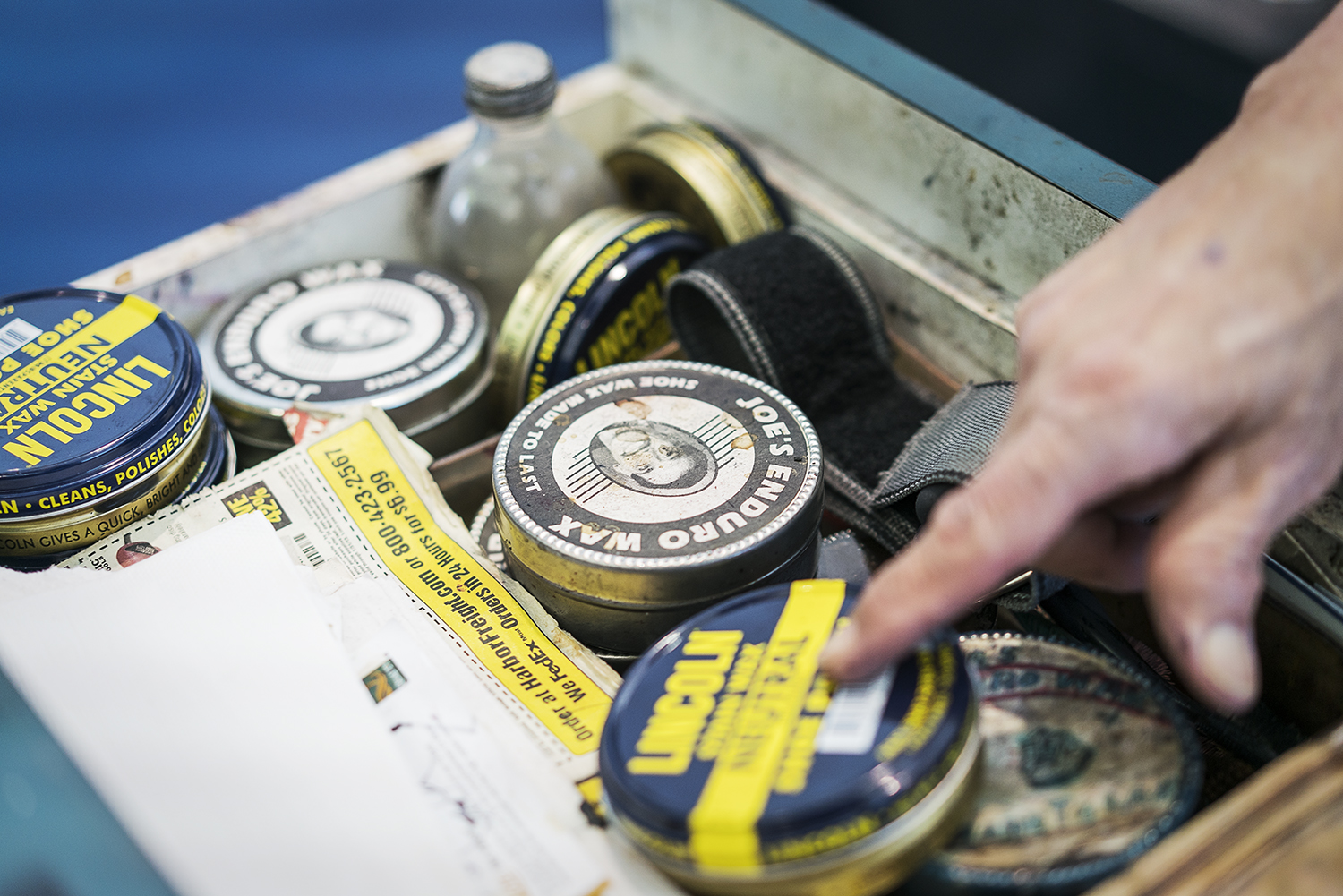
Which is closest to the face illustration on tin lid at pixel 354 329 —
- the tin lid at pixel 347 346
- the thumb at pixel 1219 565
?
the tin lid at pixel 347 346

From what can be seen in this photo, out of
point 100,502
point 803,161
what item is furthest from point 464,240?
point 100,502

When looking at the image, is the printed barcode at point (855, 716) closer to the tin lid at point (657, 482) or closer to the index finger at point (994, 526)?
the index finger at point (994, 526)

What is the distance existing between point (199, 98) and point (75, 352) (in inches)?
92.3

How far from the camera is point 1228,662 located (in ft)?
1.97

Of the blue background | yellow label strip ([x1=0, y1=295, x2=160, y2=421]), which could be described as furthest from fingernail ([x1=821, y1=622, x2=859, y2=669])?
the blue background

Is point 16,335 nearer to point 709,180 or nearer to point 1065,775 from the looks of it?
point 709,180

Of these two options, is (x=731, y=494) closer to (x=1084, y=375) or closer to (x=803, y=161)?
(x=1084, y=375)

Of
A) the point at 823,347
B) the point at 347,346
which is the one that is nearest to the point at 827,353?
the point at 823,347

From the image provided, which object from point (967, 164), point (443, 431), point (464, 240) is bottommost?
point (443, 431)

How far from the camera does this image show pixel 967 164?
3.49ft

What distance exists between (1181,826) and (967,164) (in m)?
0.64

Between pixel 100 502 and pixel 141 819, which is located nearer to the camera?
pixel 141 819

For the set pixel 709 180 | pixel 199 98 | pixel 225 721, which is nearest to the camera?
pixel 225 721

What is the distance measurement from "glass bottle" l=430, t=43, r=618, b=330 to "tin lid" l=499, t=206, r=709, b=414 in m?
0.12
